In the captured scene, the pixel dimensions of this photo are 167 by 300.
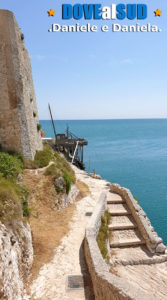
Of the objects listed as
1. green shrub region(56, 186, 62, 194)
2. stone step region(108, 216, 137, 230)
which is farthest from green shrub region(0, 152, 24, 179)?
stone step region(108, 216, 137, 230)

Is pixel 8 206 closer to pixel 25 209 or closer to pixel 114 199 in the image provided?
pixel 25 209

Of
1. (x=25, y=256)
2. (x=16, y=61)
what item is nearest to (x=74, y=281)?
(x=25, y=256)

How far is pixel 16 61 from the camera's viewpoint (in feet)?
45.9

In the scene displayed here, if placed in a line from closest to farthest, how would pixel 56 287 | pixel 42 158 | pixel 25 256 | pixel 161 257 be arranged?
1. pixel 56 287
2. pixel 25 256
3. pixel 161 257
4. pixel 42 158

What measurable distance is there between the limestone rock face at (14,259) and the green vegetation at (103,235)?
142 inches

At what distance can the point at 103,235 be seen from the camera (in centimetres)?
1065

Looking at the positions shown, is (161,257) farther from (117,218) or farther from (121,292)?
(121,292)

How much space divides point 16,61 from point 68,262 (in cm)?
1312

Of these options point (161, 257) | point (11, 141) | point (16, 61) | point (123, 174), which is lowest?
point (123, 174)

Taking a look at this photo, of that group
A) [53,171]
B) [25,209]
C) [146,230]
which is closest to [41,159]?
[53,171]

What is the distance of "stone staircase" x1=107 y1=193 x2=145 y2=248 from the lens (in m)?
11.7

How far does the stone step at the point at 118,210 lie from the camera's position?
13.6 meters

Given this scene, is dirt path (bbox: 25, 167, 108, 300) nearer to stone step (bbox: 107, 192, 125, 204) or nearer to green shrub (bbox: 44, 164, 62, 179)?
green shrub (bbox: 44, 164, 62, 179)

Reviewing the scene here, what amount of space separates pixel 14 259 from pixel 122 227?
7.61m
